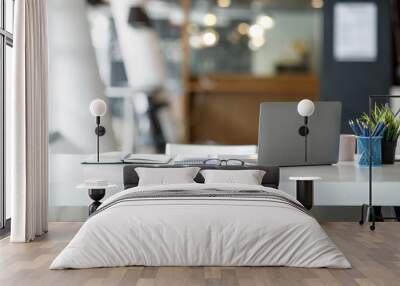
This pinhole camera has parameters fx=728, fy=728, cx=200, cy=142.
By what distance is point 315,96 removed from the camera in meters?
9.27

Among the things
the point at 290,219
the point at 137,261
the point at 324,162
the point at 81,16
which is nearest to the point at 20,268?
the point at 137,261

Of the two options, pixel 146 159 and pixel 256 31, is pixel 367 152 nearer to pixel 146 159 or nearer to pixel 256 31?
pixel 146 159

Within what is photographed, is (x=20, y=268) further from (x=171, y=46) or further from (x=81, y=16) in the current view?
(x=171, y=46)

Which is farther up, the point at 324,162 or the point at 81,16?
the point at 81,16

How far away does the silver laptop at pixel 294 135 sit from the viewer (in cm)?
481

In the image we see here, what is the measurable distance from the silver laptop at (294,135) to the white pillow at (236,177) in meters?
0.13

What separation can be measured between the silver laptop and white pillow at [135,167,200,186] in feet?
1.61

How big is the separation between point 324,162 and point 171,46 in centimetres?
470

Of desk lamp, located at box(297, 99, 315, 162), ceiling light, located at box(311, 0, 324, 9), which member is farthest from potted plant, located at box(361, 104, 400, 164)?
ceiling light, located at box(311, 0, 324, 9)

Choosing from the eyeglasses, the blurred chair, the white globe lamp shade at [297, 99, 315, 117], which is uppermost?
the white globe lamp shade at [297, 99, 315, 117]

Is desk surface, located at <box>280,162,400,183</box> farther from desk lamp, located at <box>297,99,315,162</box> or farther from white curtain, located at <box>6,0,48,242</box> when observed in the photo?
white curtain, located at <box>6,0,48,242</box>

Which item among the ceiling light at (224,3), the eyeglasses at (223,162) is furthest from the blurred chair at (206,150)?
the ceiling light at (224,3)

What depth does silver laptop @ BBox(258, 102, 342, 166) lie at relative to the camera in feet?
15.8

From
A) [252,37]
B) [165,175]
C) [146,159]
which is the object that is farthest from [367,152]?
[252,37]
